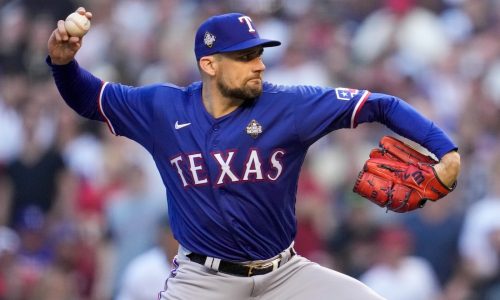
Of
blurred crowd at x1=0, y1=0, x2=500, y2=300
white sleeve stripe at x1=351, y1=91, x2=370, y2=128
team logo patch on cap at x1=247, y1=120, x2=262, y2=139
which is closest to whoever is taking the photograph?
white sleeve stripe at x1=351, y1=91, x2=370, y2=128

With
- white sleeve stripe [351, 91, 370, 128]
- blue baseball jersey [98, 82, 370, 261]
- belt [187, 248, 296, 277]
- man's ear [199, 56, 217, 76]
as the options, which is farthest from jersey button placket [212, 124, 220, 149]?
white sleeve stripe [351, 91, 370, 128]

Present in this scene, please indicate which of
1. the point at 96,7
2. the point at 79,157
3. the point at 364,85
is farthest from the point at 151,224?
the point at 96,7

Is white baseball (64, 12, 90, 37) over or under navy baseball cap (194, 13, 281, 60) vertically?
over

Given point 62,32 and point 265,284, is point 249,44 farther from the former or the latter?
point 265,284

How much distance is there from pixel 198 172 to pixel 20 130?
6164mm

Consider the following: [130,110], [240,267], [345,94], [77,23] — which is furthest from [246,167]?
[77,23]

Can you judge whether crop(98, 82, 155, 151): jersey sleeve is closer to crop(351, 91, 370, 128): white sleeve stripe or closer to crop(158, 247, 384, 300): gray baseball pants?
crop(158, 247, 384, 300): gray baseball pants

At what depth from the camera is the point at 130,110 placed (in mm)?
6449

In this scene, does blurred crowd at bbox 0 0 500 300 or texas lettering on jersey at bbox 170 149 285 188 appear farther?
blurred crowd at bbox 0 0 500 300

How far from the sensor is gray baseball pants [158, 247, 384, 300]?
611 cm

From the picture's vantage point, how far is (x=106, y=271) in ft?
35.2

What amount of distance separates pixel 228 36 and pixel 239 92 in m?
0.29

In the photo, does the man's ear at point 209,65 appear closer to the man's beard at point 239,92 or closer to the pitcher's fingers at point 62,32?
the man's beard at point 239,92

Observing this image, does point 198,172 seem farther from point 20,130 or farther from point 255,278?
point 20,130
